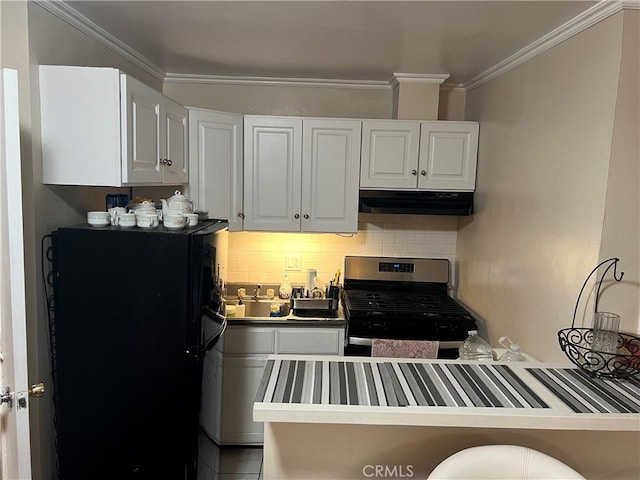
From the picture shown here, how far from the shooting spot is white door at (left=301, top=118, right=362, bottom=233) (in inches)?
121

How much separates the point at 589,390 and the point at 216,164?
2.30 m

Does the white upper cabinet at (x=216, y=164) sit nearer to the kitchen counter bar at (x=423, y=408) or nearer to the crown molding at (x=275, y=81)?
the crown molding at (x=275, y=81)

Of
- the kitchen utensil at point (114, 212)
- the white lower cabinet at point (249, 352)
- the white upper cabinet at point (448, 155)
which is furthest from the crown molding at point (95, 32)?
the white upper cabinet at point (448, 155)

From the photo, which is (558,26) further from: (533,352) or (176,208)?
(176,208)


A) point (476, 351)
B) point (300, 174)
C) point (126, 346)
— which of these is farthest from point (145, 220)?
point (476, 351)

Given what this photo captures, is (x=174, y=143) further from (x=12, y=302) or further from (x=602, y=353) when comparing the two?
(x=602, y=353)

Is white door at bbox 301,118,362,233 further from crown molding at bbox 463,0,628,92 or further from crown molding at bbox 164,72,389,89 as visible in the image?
crown molding at bbox 463,0,628,92

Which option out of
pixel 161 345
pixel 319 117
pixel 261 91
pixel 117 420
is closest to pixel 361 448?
pixel 161 345

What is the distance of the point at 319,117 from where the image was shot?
10.5 ft

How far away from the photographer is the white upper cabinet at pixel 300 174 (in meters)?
3.06

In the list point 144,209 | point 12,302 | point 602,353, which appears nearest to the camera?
point 12,302

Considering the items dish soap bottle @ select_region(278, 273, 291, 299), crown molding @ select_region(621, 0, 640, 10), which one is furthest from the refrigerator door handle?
crown molding @ select_region(621, 0, 640, 10)

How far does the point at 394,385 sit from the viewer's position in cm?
151

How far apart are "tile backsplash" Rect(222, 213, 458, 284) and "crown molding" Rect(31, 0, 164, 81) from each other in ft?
4.17
